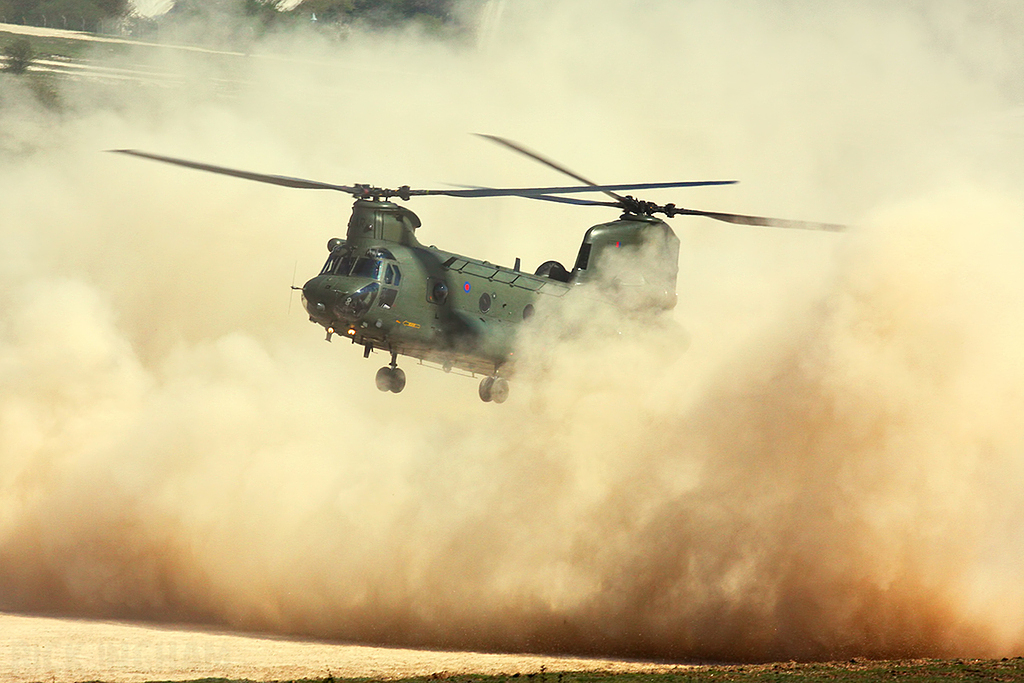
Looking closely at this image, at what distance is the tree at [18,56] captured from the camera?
76669mm

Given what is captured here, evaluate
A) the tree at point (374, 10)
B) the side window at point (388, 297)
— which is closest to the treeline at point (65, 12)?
the tree at point (374, 10)

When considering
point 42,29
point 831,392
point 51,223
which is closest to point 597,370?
point 831,392

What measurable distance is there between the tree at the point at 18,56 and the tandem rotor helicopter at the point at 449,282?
167ft

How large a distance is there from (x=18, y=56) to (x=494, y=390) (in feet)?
182

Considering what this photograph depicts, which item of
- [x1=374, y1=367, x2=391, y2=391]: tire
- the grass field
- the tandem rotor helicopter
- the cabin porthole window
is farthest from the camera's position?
the cabin porthole window

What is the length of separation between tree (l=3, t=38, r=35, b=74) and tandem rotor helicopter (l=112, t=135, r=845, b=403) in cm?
5103

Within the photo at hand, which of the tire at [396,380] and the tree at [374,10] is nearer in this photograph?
the tire at [396,380]

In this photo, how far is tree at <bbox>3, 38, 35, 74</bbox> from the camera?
252 ft

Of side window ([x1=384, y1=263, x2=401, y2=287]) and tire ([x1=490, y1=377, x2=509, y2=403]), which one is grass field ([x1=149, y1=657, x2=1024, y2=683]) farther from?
side window ([x1=384, y1=263, x2=401, y2=287])

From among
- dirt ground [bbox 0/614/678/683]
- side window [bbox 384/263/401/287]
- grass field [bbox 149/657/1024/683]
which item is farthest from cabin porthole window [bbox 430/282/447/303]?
grass field [bbox 149/657/1024/683]

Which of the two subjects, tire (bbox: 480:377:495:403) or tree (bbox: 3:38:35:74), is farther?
tree (bbox: 3:38:35:74)

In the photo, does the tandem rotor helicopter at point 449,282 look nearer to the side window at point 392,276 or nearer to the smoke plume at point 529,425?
the side window at point 392,276

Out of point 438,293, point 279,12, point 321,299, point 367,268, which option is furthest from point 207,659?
point 279,12

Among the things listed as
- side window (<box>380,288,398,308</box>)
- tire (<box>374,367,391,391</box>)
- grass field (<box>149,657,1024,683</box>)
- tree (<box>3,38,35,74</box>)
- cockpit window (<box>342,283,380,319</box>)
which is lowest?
grass field (<box>149,657,1024,683</box>)
